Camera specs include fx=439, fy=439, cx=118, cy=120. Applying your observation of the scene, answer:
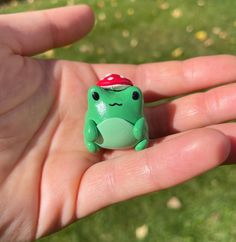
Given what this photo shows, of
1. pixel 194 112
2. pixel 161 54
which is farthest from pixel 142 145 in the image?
pixel 161 54

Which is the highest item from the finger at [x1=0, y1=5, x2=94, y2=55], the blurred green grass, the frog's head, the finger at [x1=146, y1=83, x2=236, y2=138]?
the finger at [x1=0, y1=5, x2=94, y2=55]

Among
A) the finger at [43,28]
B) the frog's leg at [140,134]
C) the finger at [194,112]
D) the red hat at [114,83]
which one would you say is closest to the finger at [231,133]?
the finger at [194,112]

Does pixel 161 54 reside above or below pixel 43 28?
below

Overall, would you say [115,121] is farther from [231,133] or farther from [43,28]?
[43,28]

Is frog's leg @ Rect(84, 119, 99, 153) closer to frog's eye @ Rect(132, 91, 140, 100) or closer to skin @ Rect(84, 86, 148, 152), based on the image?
skin @ Rect(84, 86, 148, 152)

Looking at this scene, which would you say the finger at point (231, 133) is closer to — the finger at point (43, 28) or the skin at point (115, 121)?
the skin at point (115, 121)

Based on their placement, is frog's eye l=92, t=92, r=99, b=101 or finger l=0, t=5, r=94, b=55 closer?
frog's eye l=92, t=92, r=99, b=101

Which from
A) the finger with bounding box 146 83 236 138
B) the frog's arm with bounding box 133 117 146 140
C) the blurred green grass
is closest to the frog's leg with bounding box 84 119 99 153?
the frog's arm with bounding box 133 117 146 140
